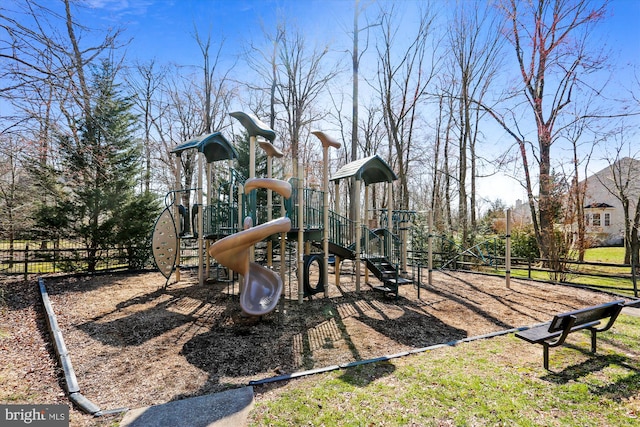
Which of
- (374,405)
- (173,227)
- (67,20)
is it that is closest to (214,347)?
(374,405)

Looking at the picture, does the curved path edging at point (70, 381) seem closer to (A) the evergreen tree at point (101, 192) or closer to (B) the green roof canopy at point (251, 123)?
(B) the green roof canopy at point (251, 123)

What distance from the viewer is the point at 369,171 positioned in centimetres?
1042

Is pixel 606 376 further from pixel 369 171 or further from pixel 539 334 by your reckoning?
pixel 369 171

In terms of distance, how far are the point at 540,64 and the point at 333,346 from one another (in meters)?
16.4

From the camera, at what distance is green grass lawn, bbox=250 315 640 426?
10.3 ft

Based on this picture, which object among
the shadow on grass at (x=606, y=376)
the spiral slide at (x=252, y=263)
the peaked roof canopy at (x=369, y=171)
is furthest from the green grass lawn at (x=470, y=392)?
the peaked roof canopy at (x=369, y=171)

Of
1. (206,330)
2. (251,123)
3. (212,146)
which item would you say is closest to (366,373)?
(206,330)

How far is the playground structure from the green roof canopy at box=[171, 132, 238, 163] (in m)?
0.03

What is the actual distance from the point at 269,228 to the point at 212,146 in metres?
5.25

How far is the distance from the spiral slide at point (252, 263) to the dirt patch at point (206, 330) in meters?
0.47

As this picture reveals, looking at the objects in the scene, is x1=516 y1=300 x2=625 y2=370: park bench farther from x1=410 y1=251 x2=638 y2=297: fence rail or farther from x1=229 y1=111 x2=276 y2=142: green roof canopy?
x1=229 y1=111 x2=276 y2=142: green roof canopy

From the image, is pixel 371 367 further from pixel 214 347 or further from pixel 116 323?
pixel 116 323

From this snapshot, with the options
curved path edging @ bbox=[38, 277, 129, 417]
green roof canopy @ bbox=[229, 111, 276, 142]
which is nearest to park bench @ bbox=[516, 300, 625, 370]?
curved path edging @ bbox=[38, 277, 129, 417]

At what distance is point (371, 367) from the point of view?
4.34 meters
